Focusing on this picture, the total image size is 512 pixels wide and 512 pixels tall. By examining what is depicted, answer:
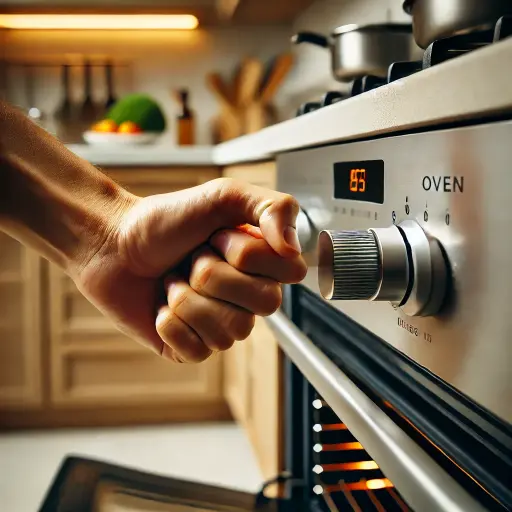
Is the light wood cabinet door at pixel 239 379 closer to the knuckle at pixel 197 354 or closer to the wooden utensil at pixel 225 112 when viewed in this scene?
the wooden utensil at pixel 225 112

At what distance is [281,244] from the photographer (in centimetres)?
44

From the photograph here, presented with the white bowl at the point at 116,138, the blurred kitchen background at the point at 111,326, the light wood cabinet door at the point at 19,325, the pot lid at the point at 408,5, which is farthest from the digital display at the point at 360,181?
the white bowl at the point at 116,138

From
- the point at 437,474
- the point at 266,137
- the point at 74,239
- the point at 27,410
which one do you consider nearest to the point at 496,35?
the point at 437,474

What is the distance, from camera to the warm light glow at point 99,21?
2406mm

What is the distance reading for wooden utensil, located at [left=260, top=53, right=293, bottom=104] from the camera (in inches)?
85.4

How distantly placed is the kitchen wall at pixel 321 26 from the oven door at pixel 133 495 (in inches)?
38.1

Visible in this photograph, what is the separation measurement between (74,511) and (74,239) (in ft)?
1.07

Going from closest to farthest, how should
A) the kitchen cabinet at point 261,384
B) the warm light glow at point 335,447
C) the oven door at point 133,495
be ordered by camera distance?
the warm light glow at point 335,447 < the oven door at point 133,495 < the kitchen cabinet at point 261,384

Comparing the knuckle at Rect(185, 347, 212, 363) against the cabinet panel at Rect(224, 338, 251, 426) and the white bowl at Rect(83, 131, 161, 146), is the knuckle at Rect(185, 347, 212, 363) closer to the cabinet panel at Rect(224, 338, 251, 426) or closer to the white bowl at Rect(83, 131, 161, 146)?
the cabinet panel at Rect(224, 338, 251, 426)

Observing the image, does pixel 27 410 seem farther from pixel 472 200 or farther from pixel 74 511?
pixel 472 200

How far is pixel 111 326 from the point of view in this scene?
1.86m

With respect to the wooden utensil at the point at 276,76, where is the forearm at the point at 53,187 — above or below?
below

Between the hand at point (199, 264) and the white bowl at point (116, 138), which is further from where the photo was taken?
the white bowl at point (116, 138)

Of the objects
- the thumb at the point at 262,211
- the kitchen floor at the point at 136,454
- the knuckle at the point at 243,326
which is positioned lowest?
the kitchen floor at the point at 136,454
